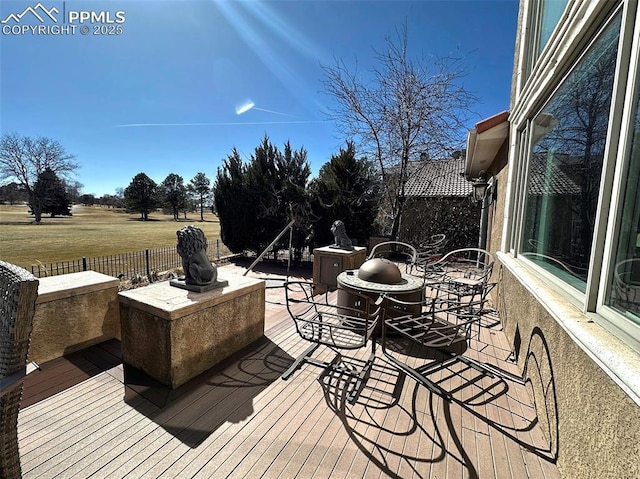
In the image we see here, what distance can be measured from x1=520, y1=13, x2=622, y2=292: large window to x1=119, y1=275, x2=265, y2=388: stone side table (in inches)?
109

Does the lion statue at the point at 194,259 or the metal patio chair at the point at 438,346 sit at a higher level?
the lion statue at the point at 194,259

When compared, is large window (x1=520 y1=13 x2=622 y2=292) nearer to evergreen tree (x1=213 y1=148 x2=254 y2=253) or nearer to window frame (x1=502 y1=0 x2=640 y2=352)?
window frame (x1=502 y1=0 x2=640 y2=352)

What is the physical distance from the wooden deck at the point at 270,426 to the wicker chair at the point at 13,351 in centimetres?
74

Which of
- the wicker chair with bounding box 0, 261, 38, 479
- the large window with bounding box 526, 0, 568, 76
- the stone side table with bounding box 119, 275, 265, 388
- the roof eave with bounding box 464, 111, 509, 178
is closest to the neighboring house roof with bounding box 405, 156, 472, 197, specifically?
the roof eave with bounding box 464, 111, 509, 178

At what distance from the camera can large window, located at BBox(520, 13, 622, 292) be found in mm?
1618

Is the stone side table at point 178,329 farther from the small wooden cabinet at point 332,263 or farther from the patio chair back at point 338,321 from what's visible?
the small wooden cabinet at point 332,263

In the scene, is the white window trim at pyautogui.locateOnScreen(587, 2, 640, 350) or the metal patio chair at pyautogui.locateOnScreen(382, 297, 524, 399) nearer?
the white window trim at pyautogui.locateOnScreen(587, 2, 640, 350)

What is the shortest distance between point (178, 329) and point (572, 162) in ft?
10.9

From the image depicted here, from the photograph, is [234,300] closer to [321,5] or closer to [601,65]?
[601,65]

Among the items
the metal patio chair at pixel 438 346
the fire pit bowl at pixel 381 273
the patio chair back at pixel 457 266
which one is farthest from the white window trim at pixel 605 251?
the patio chair back at pixel 457 266

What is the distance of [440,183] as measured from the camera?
1242 cm

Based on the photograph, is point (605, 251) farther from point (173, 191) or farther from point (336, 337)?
point (173, 191)

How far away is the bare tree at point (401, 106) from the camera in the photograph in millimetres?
8625

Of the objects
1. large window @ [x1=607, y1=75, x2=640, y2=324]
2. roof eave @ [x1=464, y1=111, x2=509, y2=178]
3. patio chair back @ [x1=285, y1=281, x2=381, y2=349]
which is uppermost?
roof eave @ [x1=464, y1=111, x2=509, y2=178]
